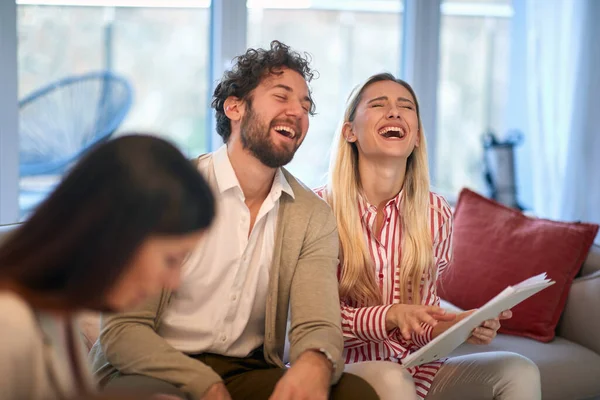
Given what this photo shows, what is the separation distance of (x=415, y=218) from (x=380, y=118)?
292 mm

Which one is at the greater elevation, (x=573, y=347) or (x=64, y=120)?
(x=64, y=120)

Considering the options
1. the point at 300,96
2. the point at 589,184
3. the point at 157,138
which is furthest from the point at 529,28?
the point at 157,138

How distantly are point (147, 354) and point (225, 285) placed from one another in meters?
0.26

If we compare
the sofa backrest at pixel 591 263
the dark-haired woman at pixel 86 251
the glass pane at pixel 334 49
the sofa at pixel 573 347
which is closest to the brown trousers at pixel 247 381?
the dark-haired woman at pixel 86 251

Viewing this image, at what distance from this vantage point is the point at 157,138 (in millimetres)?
1112

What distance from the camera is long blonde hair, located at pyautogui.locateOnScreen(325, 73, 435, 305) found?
6.98 feet

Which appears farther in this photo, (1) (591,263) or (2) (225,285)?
(1) (591,263)

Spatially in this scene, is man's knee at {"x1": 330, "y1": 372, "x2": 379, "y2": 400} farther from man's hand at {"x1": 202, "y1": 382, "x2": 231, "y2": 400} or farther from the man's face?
the man's face

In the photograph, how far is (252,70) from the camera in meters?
2.02

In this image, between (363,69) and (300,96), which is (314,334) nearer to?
(300,96)

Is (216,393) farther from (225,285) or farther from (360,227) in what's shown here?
(360,227)

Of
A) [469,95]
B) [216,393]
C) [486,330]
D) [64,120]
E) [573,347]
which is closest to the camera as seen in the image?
[216,393]

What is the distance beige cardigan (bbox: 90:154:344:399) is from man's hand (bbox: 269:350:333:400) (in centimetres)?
4

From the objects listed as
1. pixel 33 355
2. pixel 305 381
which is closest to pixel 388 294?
pixel 305 381
